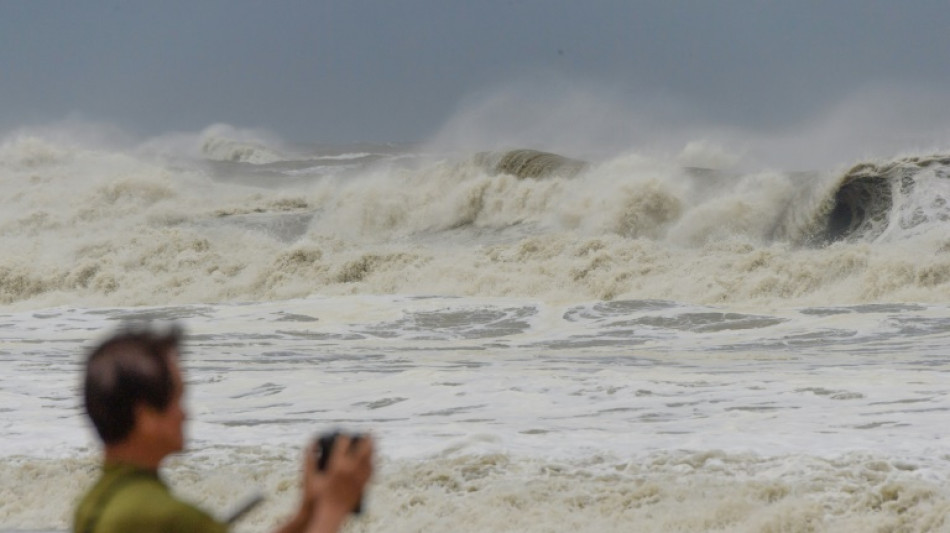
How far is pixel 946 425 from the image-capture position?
7434 millimetres

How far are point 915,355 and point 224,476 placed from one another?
7.79m

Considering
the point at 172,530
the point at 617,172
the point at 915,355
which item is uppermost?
the point at 617,172

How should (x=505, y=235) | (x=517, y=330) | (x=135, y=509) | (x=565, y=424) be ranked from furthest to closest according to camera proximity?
(x=505, y=235) → (x=517, y=330) → (x=565, y=424) → (x=135, y=509)

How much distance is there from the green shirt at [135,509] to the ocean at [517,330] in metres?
4.54

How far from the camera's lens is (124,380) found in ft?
4.66

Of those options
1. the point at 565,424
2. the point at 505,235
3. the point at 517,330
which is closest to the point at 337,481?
the point at 565,424

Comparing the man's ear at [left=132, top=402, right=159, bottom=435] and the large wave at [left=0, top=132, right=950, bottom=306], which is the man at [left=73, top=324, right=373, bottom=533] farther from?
the large wave at [left=0, top=132, right=950, bottom=306]

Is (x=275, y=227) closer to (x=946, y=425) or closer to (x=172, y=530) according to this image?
(x=946, y=425)

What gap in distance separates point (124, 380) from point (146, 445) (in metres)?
0.09

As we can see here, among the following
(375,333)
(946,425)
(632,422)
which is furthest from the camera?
(375,333)

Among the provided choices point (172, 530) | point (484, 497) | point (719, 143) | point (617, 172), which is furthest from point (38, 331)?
point (719, 143)

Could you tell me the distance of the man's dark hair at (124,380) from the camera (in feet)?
4.66

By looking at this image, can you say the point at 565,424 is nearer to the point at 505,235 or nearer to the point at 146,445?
the point at 146,445

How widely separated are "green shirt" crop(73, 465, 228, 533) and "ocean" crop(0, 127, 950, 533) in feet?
14.9
